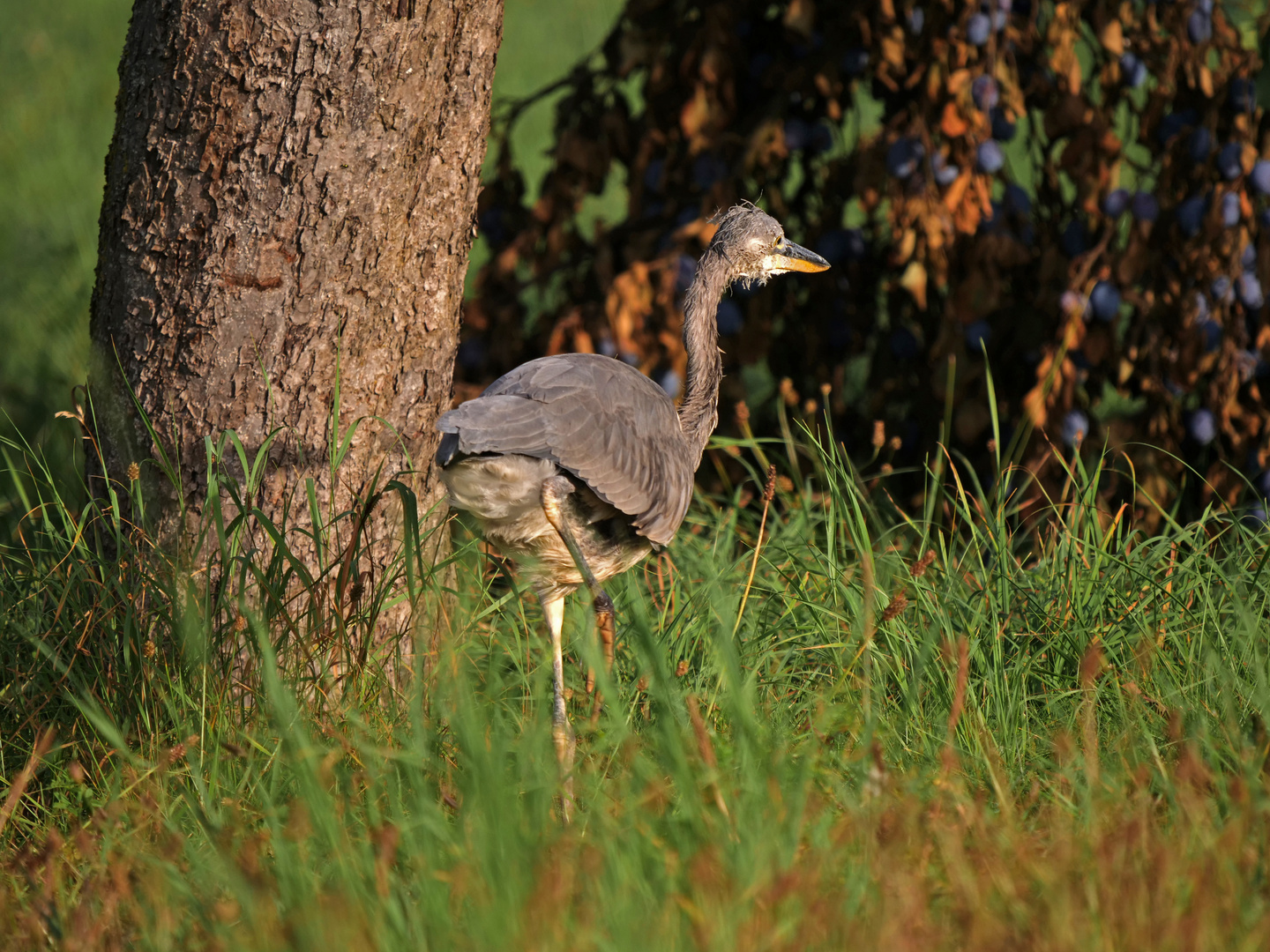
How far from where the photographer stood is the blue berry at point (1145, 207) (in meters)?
3.58

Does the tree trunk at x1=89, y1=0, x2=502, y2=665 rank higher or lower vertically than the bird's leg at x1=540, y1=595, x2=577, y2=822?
higher

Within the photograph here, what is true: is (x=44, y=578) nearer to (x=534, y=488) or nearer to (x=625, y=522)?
(x=534, y=488)

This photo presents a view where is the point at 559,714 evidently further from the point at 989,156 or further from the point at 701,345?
the point at 989,156

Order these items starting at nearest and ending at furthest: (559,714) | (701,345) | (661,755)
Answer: (661,755) → (559,714) → (701,345)

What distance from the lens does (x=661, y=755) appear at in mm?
2201

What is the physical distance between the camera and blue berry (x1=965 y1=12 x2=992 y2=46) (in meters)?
3.46

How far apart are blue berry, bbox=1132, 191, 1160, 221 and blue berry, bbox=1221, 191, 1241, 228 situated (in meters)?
0.21

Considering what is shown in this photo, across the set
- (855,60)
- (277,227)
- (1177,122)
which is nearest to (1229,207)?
(1177,122)

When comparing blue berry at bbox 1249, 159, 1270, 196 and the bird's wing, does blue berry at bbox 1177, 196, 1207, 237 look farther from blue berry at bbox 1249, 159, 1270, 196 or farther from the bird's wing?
the bird's wing

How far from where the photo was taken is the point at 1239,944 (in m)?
1.66

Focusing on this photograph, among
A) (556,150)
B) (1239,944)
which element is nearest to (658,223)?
(556,150)

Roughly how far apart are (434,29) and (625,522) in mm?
1208

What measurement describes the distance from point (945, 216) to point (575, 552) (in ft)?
5.62

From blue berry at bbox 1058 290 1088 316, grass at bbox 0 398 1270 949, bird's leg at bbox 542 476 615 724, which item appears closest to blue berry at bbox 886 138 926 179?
blue berry at bbox 1058 290 1088 316
